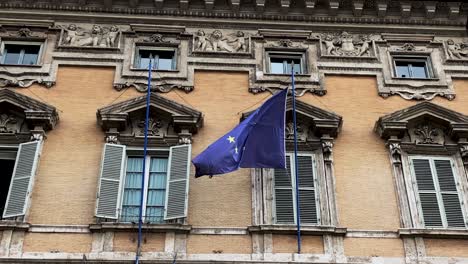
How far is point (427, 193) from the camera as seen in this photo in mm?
13828

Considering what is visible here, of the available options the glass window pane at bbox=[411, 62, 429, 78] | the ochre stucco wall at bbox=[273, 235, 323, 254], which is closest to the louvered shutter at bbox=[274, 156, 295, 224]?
the ochre stucco wall at bbox=[273, 235, 323, 254]

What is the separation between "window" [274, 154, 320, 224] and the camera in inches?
526

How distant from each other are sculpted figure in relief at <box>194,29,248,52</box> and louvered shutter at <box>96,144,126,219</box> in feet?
12.5

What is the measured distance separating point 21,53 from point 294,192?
7.78m

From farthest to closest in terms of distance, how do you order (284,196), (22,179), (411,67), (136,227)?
(411,67)
(284,196)
(22,179)
(136,227)

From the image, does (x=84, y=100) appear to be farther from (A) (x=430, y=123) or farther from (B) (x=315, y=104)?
(A) (x=430, y=123)

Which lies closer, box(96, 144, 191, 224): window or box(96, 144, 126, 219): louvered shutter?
box(96, 144, 126, 219): louvered shutter

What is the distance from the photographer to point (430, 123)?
14930 millimetres

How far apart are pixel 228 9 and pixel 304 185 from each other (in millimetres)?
5783

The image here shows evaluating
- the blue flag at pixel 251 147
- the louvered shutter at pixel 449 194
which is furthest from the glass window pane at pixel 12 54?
the louvered shutter at pixel 449 194

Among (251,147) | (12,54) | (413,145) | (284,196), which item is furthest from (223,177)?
(12,54)

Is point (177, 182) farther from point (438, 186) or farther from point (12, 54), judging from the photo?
point (12, 54)

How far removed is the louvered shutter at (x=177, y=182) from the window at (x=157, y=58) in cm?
296

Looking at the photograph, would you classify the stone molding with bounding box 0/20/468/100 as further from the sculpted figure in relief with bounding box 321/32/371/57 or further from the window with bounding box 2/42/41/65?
the window with bounding box 2/42/41/65
